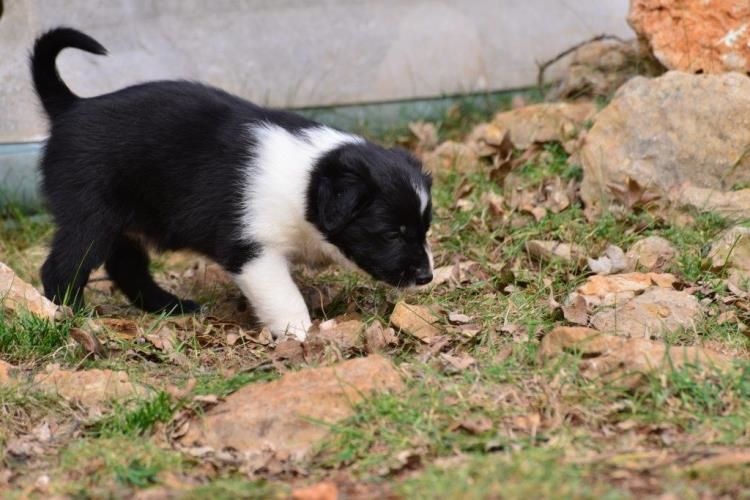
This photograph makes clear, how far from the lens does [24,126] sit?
7.14 m

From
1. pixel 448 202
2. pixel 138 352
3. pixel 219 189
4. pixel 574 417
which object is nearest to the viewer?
pixel 574 417

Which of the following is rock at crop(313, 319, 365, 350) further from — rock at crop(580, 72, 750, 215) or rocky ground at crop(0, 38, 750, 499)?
rock at crop(580, 72, 750, 215)

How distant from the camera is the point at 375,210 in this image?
203 inches

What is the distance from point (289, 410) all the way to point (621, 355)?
1248mm

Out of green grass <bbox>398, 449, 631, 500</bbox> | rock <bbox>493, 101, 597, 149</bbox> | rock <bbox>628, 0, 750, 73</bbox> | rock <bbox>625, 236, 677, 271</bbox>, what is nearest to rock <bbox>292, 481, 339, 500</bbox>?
Result: green grass <bbox>398, 449, 631, 500</bbox>

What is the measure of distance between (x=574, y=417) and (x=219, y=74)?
4.50m

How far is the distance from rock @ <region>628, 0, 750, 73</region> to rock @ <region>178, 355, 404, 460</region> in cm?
374

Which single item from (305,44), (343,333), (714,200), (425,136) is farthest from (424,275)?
(305,44)

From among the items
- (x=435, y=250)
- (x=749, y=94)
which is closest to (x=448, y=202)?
(x=435, y=250)

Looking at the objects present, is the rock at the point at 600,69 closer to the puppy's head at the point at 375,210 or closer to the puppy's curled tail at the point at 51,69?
the puppy's head at the point at 375,210

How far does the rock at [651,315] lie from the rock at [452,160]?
95.2 inches

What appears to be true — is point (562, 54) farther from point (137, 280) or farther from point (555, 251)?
point (137, 280)

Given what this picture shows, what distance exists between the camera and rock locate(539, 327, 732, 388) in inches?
163

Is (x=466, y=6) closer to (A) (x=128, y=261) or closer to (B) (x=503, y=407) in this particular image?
(A) (x=128, y=261)
